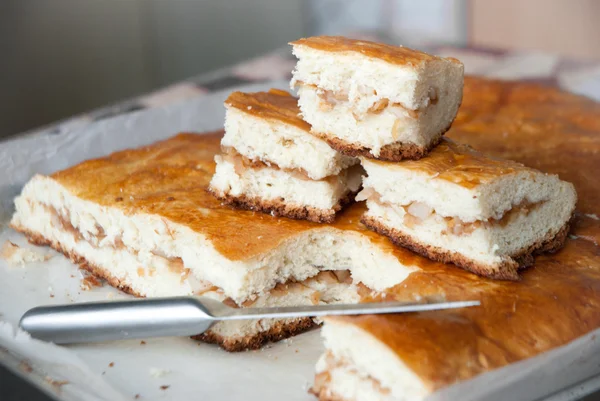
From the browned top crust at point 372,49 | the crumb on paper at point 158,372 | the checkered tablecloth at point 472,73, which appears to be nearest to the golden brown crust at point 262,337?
the crumb on paper at point 158,372

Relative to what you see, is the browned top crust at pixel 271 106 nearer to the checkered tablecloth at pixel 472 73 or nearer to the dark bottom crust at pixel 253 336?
the dark bottom crust at pixel 253 336

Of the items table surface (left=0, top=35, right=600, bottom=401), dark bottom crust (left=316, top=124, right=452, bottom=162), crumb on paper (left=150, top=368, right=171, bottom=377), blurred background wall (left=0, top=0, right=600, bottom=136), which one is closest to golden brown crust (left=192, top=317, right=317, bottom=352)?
crumb on paper (left=150, top=368, right=171, bottom=377)

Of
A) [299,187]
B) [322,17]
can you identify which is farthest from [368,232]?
[322,17]

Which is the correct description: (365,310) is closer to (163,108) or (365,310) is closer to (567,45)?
(163,108)

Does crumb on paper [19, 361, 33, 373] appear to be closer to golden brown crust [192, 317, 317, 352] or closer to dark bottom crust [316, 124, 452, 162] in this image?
golden brown crust [192, 317, 317, 352]

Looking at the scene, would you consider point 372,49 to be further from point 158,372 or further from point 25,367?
point 25,367

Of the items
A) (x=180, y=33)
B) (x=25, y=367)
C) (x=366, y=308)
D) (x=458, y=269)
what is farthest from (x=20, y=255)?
(x=180, y=33)
